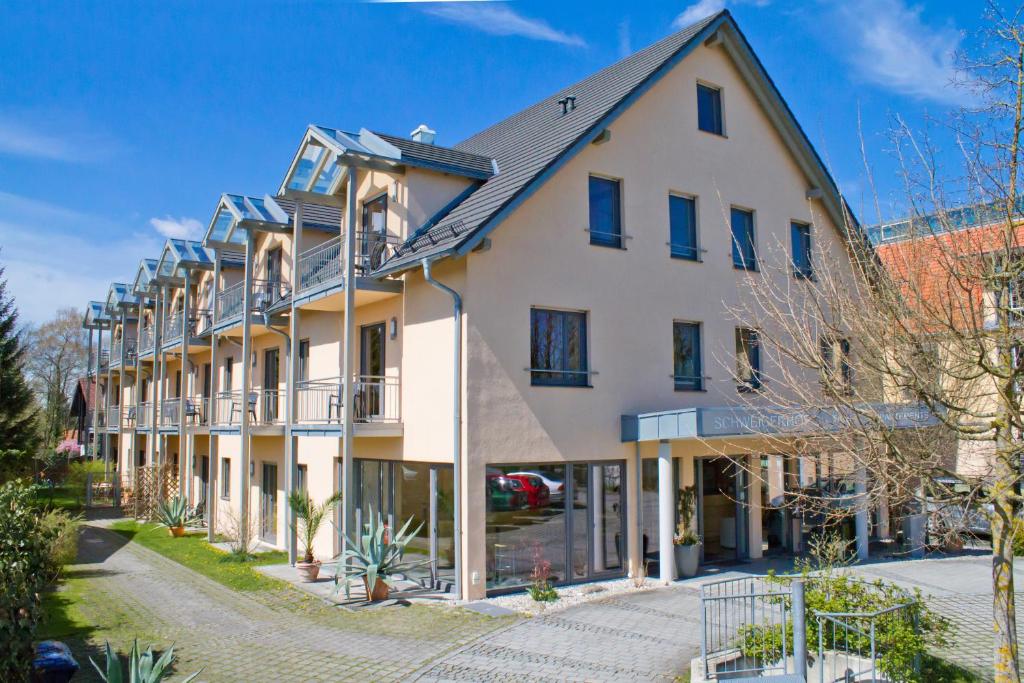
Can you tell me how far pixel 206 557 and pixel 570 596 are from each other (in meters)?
9.81

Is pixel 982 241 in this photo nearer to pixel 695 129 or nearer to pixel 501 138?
pixel 695 129

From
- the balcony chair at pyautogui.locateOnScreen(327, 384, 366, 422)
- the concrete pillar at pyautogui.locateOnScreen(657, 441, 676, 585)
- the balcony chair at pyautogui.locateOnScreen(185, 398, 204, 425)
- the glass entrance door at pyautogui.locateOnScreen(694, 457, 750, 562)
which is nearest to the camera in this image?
the concrete pillar at pyautogui.locateOnScreen(657, 441, 676, 585)

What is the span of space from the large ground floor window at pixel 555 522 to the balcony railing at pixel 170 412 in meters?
16.4

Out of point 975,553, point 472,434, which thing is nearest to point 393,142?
point 472,434

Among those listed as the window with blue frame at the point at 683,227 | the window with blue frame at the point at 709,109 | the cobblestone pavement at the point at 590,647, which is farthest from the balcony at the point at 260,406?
the window with blue frame at the point at 709,109

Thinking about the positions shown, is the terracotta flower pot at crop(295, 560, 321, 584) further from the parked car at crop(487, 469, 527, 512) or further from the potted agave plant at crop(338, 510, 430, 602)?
the parked car at crop(487, 469, 527, 512)

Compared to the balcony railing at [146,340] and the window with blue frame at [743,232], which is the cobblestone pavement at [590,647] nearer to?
the window with blue frame at [743,232]

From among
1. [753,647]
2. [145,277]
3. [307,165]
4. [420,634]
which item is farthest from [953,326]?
[145,277]

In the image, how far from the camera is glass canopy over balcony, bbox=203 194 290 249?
19.8 m

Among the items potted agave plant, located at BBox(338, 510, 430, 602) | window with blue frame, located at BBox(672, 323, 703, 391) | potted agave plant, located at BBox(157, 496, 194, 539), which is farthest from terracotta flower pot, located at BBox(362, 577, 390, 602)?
potted agave plant, located at BBox(157, 496, 194, 539)

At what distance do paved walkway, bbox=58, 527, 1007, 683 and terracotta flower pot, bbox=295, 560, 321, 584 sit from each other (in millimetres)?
803

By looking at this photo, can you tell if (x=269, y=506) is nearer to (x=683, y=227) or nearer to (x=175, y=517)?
(x=175, y=517)

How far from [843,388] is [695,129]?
11.6 metres

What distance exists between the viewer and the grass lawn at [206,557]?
1566 cm
